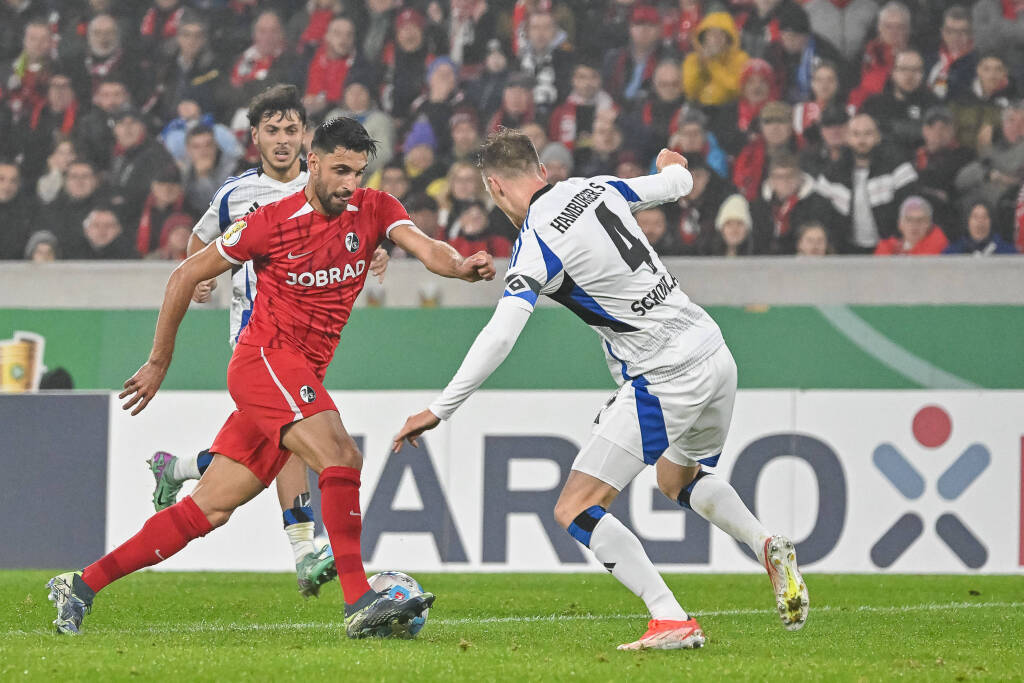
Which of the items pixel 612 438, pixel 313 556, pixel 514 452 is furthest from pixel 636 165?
pixel 612 438

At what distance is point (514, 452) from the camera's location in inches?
386

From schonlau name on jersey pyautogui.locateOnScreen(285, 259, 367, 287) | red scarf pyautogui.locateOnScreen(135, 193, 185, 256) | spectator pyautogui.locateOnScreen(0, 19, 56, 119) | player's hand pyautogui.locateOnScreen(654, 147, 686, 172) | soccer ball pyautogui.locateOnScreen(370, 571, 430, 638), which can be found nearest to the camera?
soccer ball pyautogui.locateOnScreen(370, 571, 430, 638)

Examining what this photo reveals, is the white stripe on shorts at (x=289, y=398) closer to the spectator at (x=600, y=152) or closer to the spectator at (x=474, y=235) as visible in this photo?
the spectator at (x=474, y=235)

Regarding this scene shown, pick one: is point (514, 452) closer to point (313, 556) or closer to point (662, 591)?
point (313, 556)

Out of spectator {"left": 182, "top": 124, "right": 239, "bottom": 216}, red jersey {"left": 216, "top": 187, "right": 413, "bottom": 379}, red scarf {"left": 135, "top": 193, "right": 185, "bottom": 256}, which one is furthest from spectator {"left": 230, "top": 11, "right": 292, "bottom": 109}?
red jersey {"left": 216, "top": 187, "right": 413, "bottom": 379}

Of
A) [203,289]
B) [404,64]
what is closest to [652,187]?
[203,289]

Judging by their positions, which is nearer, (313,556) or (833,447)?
(313,556)

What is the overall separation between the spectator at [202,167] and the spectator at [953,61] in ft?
20.6

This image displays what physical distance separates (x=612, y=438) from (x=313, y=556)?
2289mm

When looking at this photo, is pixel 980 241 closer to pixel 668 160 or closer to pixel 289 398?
pixel 668 160

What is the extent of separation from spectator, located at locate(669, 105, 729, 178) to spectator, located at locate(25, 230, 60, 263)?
5.55 meters

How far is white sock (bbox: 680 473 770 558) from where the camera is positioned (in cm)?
562

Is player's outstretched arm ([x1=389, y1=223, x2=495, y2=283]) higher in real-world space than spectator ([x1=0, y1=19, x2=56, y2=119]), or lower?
lower

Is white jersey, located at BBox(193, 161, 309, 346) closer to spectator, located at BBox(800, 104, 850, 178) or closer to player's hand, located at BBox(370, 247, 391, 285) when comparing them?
player's hand, located at BBox(370, 247, 391, 285)
